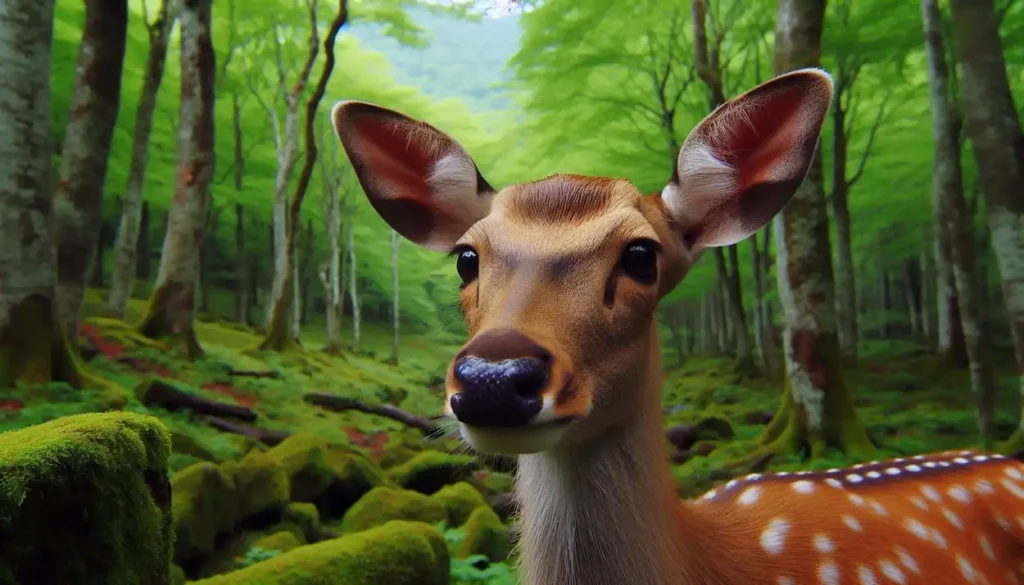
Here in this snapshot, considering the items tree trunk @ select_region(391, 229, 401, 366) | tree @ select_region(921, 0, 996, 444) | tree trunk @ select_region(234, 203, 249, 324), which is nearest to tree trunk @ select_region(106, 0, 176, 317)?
tree trunk @ select_region(234, 203, 249, 324)

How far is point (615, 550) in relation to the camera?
1385 millimetres

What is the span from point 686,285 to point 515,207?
12031 millimetres

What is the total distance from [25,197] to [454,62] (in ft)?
44.2

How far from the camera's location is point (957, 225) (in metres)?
6.68

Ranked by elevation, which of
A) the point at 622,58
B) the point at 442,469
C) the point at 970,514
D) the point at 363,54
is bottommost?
the point at 442,469

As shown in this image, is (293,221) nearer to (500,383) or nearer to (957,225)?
(957,225)

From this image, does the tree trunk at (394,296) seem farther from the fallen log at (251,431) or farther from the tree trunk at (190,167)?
the fallen log at (251,431)

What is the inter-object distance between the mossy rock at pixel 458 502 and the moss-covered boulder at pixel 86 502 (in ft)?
8.94

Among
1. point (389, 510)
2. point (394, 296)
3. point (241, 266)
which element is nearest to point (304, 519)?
point (389, 510)

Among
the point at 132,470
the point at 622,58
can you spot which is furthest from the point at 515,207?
the point at 622,58

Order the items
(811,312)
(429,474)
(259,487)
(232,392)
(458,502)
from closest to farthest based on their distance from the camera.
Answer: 1. (259,487)
2. (458,502)
3. (811,312)
4. (429,474)
5. (232,392)

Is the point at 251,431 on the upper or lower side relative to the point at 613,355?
lower

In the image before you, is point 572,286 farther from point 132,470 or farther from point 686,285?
point 686,285

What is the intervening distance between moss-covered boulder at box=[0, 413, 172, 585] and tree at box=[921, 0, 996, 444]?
6.32 metres
